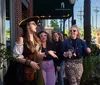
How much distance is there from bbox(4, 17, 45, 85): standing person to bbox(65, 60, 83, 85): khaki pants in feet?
6.46

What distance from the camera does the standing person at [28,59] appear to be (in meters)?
5.14

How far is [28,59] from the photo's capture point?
525 centimetres

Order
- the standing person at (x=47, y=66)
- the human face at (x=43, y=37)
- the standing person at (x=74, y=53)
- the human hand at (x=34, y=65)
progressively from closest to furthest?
the human hand at (x=34, y=65), the standing person at (x=47, y=66), the human face at (x=43, y=37), the standing person at (x=74, y=53)

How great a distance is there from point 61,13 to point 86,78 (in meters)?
12.9

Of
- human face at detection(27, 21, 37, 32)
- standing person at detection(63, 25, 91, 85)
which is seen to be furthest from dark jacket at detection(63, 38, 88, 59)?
human face at detection(27, 21, 37, 32)

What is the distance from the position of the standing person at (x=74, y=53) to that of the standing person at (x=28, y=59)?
188 centimetres

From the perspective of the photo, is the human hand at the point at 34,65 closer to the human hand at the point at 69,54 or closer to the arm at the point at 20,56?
the arm at the point at 20,56

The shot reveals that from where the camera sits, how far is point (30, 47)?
5.29m

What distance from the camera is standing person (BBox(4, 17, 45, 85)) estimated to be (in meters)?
5.14

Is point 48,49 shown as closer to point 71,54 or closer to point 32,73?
point 71,54

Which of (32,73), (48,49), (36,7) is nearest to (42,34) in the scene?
(48,49)

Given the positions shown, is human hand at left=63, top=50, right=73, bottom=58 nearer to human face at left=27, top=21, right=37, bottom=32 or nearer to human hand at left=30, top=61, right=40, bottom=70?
human face at left=27, top=21, right=37, bottom=32

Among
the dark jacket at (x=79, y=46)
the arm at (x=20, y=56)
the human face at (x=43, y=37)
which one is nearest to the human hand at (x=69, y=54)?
the dark jacket at (x=79, y=46)

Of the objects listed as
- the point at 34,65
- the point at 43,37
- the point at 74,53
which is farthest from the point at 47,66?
the point at 34,65
